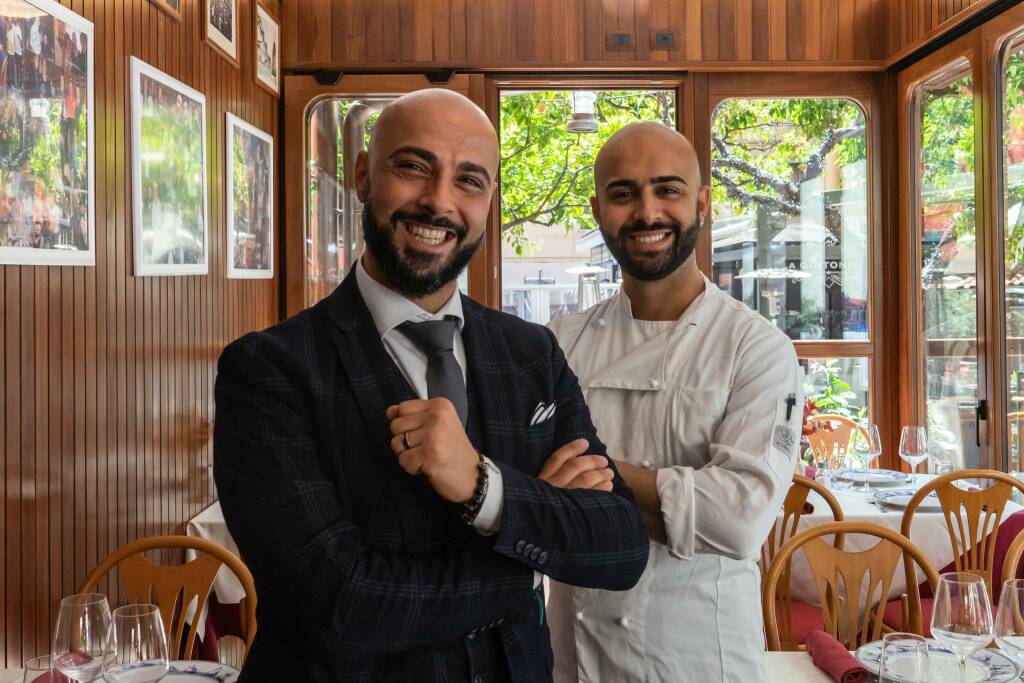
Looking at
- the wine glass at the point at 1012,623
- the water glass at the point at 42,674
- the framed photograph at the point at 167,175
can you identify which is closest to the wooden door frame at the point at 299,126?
the framed photograph at the point at 167,175

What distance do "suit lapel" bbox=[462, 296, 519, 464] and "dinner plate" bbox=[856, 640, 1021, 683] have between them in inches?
28.3

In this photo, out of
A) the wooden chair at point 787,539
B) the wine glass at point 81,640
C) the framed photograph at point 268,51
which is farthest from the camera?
the framed photograph at point 268,51

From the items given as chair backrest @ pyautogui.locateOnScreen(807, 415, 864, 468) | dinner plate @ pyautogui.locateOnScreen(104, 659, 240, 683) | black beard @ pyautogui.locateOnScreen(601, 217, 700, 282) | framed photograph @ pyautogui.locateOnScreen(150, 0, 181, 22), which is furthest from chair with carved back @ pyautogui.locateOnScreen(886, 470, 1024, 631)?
framed photograph @ pyautogui.locateOnScreen(150, 0, 181, 22)

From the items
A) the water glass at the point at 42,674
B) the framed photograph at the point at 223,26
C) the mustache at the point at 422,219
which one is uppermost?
the framed photograph at the point at 223,26

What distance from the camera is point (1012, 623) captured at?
169 cm

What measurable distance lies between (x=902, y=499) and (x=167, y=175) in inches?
119

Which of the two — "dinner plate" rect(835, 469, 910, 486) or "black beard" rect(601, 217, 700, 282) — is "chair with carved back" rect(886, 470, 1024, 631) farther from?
"black beard" rect(601, 217, 700, 282)

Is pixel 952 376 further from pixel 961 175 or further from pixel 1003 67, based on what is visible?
pixel 1003 67

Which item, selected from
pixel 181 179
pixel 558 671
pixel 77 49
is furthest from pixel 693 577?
pixel 181 179

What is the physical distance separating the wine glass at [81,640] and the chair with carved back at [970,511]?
2.72 m

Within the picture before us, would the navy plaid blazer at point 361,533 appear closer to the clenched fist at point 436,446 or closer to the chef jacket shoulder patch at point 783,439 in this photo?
the clenched fist at point 436,446

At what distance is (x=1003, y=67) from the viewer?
4.12 m

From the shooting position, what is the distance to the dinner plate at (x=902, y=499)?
11.9 feet

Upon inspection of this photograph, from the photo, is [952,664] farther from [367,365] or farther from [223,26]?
[223,26]
